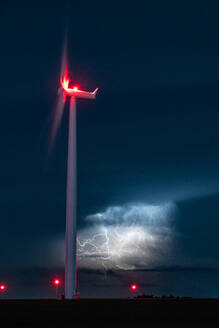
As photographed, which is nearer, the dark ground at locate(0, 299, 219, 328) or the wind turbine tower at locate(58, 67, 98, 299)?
the dark ground at locate(0, 299, 219, 328)

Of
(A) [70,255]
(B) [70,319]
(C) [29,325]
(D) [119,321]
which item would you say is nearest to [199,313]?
(D) [119,321]

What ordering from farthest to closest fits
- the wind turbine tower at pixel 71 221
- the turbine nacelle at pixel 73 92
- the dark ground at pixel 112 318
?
the turbine nacelle at pixel 73 92 < the wind turbine tower at pixel 71 221 < the dark ground at pixel 112 318

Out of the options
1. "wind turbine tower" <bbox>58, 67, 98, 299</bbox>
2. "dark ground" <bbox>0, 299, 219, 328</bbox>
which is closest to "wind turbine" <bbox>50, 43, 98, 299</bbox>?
"wind turbine tower" <bbox>58, 67, 98, 299</bbox>

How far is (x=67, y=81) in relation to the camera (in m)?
47.4

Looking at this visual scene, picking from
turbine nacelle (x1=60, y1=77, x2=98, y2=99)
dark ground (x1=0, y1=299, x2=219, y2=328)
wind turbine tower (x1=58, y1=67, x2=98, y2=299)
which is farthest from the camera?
turbine nacelle (x1=60, y1=77, x2=98, y2=99)

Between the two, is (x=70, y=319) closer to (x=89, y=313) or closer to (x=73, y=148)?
(x=89, y=313)

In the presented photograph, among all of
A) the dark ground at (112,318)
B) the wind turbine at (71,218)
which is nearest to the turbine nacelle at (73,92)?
the wind turbine at (71,218)

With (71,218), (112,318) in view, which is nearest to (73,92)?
(71,218)

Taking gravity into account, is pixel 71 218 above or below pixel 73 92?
below

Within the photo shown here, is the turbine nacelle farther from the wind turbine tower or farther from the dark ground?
the dark ground

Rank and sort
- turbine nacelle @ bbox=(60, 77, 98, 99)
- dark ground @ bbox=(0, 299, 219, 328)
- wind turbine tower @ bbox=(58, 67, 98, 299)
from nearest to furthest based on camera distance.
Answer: dark ground @ bbox=(0, 299, 219, 328) → wind turbine tower @ bbox=(58, 67, 98, 299) → turbine nacelle @ bbox=(60, 77, 98, 99)

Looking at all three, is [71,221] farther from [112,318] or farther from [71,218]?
[112,318]

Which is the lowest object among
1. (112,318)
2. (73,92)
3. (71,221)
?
(112,318)

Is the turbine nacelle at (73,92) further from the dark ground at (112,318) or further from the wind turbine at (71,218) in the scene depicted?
the dark ground at (112,318)
